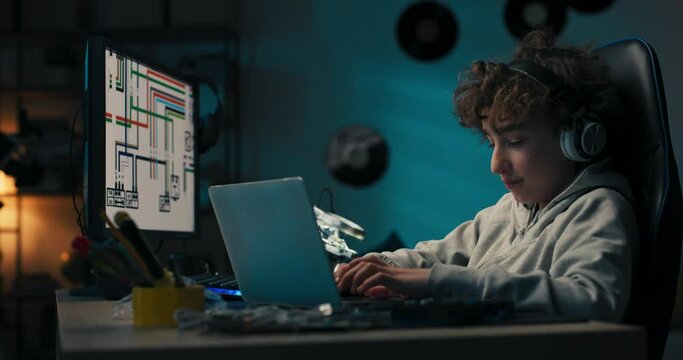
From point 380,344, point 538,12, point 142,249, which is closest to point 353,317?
point 380,344

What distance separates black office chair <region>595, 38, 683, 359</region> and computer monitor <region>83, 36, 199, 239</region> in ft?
2.64

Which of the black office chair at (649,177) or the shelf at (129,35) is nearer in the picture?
the black office chair at (649,177)

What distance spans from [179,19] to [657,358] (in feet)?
12.2

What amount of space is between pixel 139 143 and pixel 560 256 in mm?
827

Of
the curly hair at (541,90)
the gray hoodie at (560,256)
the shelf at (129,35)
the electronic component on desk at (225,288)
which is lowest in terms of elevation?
the electronic component on desk at (225,288)

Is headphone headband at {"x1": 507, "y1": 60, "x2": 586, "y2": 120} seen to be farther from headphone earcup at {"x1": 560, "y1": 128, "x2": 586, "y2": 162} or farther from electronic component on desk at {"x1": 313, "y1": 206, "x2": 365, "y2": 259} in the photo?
electronic component on desk at {"x1": 313, "y1": 206, "x2": 365, "y2": 259}

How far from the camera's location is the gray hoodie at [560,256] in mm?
1093

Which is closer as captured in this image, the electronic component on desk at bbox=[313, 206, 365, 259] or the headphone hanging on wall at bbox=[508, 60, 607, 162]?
the headphone hanging on wall at bbox=[508, 60, 607, 162]

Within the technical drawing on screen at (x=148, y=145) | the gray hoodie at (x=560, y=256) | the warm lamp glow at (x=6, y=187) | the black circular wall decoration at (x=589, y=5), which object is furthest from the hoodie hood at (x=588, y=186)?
the warm lamp glow at (x=6, y=187)

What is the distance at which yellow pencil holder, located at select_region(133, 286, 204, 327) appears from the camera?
0.95 m

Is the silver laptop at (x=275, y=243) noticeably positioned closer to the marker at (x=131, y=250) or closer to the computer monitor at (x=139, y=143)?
the marker at (x=131, y=250)

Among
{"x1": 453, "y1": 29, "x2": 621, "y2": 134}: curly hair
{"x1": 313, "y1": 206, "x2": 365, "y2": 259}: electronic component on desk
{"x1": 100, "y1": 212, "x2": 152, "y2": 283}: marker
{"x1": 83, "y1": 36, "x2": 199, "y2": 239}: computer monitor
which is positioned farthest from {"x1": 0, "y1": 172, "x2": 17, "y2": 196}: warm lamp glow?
{"x1": 100, "y1": 212, "x2": 152, "y2": 283}: marker

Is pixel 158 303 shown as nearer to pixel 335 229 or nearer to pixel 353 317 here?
pixel 353 317

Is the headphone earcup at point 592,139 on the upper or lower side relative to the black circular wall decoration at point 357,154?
lower
